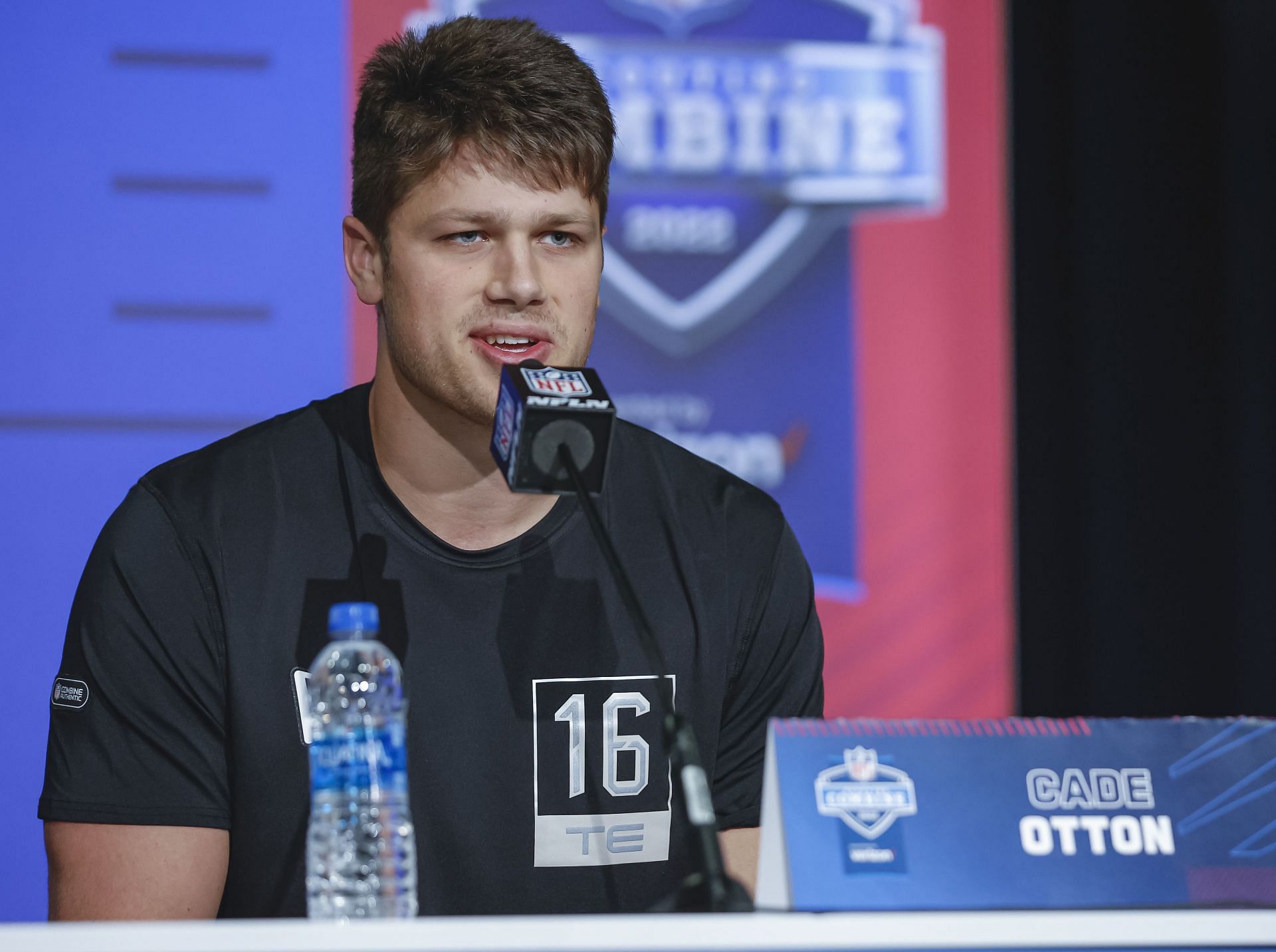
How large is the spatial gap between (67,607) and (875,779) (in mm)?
2006

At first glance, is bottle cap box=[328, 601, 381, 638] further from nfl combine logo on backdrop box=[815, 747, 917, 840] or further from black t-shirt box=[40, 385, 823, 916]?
black t-shirt box=[40, 385, 823, 916]

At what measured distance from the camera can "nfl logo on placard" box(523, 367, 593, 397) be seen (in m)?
1.20

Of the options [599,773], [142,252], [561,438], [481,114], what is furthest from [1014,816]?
[142,252]

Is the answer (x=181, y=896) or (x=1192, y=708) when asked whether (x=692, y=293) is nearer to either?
(x=1192, y=708)

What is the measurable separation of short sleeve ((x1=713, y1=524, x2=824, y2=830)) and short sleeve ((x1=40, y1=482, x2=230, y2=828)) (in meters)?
0.59

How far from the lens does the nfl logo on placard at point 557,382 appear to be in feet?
3.93

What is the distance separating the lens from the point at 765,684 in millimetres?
1765

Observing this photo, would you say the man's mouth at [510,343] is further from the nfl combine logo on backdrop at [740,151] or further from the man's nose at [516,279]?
the nfl combine logo on backdrop at [740,151]

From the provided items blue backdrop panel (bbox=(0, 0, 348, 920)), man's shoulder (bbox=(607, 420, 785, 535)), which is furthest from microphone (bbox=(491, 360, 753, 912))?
blue backdrop panel (bbox=(0, 0, 348, 920))

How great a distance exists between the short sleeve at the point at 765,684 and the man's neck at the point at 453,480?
32 cm

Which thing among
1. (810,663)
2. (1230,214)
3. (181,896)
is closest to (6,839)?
(181,896)

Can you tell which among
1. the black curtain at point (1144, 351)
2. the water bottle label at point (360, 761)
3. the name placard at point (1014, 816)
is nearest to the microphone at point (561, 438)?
the name placard at point (1014, 816)

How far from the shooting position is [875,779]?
1051mm

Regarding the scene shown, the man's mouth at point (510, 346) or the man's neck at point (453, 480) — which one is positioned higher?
the man's mouth at point (510, 346)
